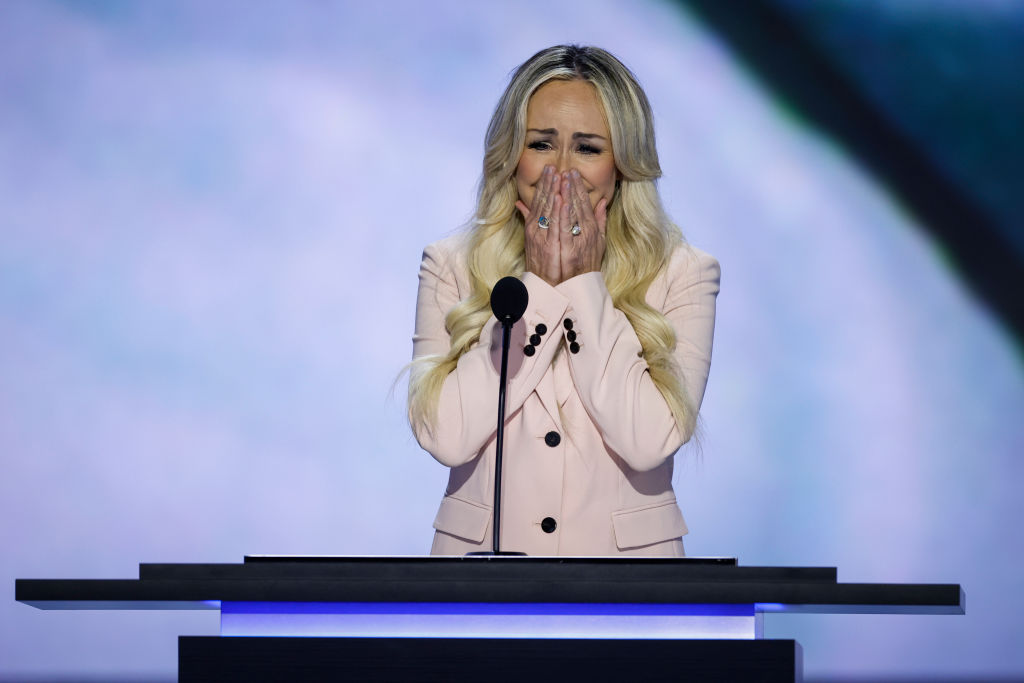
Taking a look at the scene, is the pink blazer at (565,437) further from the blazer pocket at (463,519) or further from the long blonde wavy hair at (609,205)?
the long blonde wavy hair at (609,205)

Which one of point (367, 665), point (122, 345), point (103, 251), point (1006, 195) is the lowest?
point (367, 665)

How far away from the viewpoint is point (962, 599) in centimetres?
148

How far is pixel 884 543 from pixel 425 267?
8.86 ft

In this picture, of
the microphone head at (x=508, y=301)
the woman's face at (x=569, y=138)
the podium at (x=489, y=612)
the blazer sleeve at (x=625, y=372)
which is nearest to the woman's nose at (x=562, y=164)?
the woman's face at (x=569, y=138)

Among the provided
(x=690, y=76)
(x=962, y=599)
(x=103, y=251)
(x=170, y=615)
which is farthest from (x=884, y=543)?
(x=962, y=599)

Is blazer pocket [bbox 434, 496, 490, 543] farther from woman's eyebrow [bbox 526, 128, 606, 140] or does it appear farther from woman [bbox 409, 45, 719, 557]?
woman's eyebrow [bbox 526, 128, 606, 140]

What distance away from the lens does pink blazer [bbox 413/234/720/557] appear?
2314 mm

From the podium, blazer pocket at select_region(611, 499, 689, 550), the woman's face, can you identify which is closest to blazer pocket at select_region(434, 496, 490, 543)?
blazer pocket at select_region(611, 499, 689, 550)

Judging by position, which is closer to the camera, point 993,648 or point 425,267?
point 425,267

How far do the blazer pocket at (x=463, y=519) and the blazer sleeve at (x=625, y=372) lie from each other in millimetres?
265

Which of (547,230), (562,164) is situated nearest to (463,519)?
(547,230)

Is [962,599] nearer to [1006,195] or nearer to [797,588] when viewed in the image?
[797,588]

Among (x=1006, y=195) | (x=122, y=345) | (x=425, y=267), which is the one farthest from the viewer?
(x=1006, y=195)

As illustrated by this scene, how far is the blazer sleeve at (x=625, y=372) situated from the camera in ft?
7.53
